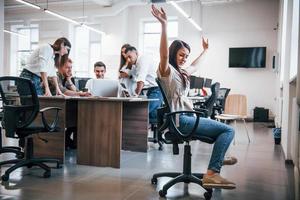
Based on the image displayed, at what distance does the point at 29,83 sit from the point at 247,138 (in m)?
4.37

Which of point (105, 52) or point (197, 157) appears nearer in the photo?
point (197, 157)

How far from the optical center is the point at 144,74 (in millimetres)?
4254

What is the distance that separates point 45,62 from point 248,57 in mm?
7546

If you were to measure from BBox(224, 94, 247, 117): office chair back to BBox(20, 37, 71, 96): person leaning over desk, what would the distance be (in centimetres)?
352

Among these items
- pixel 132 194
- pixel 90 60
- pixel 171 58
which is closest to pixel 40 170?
pixel 132 194

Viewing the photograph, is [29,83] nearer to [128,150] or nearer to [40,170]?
[40,170]

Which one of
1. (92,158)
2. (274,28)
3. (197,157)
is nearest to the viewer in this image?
(92,158)

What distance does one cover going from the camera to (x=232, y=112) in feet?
19.7

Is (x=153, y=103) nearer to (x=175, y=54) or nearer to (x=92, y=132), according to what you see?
(x=92, y=132)

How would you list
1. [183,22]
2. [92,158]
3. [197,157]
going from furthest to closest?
[183,22]
[197,157]
[92,158]

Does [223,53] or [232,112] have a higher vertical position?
[223,53]

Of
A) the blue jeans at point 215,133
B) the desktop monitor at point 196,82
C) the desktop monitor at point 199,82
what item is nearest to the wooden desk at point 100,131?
the blue jeans at point 215,133

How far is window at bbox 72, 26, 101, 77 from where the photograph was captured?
38.7 feet

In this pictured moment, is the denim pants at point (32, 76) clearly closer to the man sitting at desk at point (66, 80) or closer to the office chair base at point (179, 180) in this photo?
the man sitting at desk at point (66, 80)
